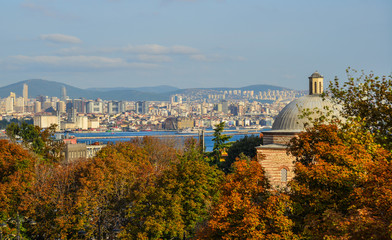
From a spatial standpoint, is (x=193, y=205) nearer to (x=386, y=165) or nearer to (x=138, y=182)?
(x=138, y=182)

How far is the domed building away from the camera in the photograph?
27.0 metres

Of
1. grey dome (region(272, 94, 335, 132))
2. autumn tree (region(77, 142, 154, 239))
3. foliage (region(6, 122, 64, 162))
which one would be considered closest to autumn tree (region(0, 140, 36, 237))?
autumn tree (region(77, 142, 154, 239))

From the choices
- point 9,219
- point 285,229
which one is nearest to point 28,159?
point 9,219

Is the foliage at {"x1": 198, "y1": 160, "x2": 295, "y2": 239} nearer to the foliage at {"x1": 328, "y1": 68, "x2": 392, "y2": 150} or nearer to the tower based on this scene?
the foliage at {"x1": 328, "y1": 68, "x2": 392, "y2": 150}

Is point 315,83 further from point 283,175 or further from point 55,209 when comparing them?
point 55,209

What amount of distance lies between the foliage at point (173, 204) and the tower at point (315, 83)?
1003cm

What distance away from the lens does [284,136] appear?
28609 mm

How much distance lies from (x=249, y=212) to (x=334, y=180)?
8.05 ft

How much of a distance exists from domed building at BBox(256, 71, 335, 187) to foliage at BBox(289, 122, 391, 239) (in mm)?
10152

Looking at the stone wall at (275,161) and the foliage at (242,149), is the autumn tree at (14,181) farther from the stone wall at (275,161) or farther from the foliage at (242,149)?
the foliage at (242,149)

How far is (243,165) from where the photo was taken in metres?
18.3

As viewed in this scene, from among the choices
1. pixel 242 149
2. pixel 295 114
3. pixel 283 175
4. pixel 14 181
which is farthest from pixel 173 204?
pixel 242 149

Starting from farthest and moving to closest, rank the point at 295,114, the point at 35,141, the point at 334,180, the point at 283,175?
the point at 35,141
the point at 295,114
the point at 283,175
the point at 334,180

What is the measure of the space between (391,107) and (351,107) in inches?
48.9
